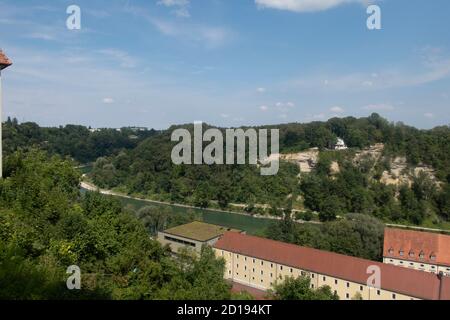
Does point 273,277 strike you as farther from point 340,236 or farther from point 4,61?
point 4,61

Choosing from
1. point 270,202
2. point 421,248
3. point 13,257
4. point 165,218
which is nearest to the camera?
point 13,257

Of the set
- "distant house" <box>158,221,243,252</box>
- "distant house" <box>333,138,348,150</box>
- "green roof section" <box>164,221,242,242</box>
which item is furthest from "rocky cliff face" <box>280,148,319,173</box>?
"distant house" <box>158,221,243,252</box>

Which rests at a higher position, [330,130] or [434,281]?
[330,130]

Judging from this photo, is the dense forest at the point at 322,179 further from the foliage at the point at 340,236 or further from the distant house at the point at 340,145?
the foliage at the point at 340,236

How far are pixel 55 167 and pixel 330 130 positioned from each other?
6449 centimetres

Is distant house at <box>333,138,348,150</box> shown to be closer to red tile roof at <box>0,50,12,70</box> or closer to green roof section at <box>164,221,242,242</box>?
green roof section at <box>164,221,242,242</box>

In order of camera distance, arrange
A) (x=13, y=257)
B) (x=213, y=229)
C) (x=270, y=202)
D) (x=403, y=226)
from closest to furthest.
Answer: (x=13, y=257) < (x=213, y=229) < (x=403, y=226) < (x=270, y=202)

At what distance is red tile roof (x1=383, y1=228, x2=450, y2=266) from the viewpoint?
25.6 meters

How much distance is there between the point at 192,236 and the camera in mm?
28703

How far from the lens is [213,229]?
98.4 feet

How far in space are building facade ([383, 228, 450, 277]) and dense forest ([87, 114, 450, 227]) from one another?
21.0 meters

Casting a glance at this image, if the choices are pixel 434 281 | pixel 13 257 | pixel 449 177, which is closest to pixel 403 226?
pixel 449 177

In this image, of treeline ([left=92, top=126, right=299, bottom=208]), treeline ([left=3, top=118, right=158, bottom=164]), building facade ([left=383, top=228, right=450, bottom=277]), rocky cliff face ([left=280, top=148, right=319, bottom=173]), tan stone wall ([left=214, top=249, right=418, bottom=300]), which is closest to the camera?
tan stone wall ([left=214, top=249, right=418, bottom=300])
